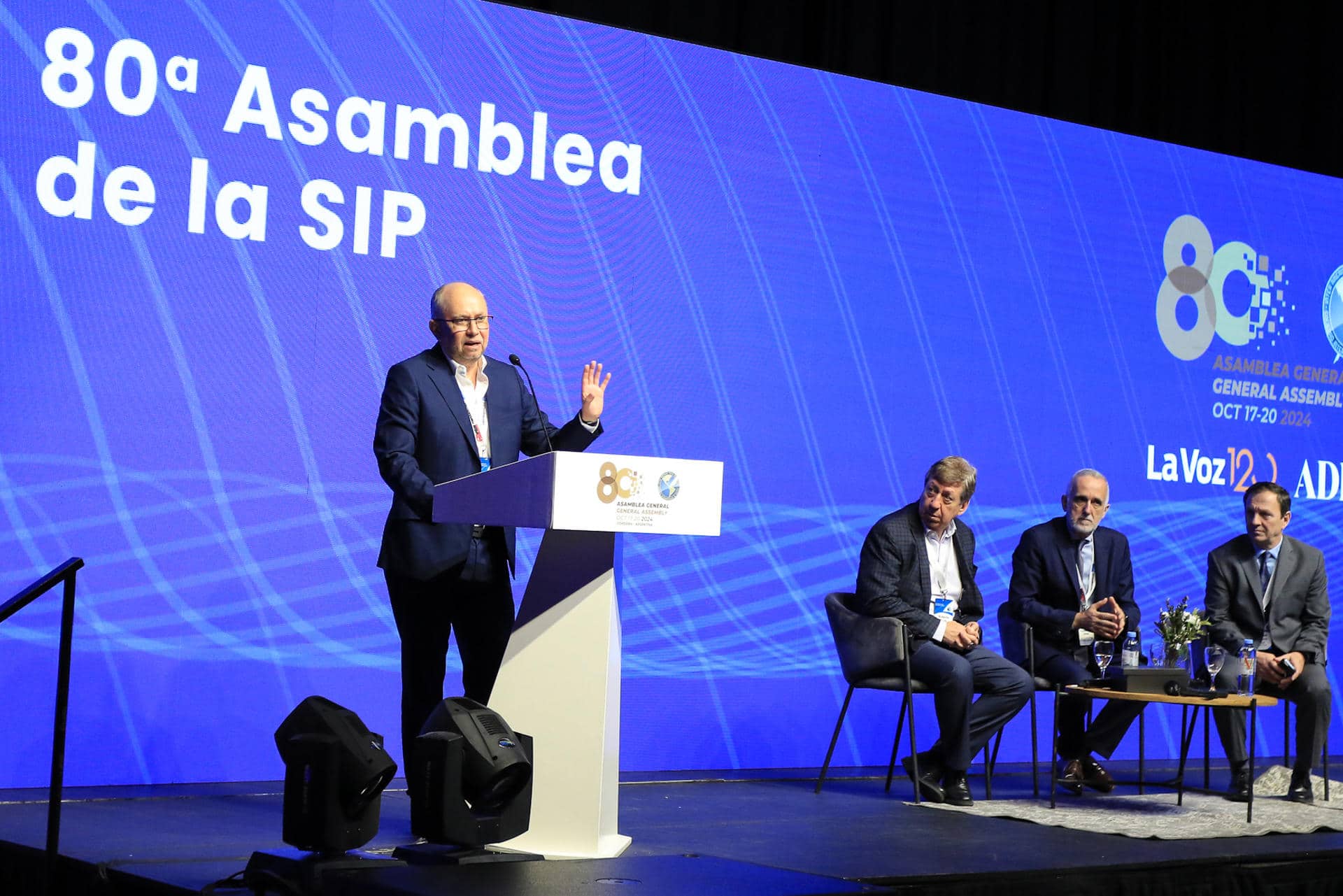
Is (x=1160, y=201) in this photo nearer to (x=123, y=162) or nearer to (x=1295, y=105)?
(x=1295, y=105)

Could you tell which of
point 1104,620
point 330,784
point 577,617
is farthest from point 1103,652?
point 330,784

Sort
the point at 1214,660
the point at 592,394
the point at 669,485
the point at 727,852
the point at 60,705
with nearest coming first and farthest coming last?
the point at 60,705 → the point at 669,485 → the point at 727,852 → the point at 592,394 → the point at 1214,660

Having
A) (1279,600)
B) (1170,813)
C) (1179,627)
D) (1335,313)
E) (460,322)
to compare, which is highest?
(1335,313)

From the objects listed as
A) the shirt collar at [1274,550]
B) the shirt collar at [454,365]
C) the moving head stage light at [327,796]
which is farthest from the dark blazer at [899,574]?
the moving head stage light at [327,796]

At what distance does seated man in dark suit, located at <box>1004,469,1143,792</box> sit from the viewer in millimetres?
5609

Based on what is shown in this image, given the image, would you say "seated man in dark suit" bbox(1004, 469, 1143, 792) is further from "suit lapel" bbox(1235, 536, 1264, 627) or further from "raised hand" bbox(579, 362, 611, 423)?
"raised hand" bbox(579, 362, 611, 423)

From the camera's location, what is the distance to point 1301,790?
570 centimetres

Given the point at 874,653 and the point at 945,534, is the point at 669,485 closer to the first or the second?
the point at 874,653

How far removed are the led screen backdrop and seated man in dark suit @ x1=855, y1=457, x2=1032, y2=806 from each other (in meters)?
0.99

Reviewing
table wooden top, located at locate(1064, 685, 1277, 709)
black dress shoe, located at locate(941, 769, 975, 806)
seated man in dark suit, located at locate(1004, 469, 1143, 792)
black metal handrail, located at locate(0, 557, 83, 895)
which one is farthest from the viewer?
seated man in dark suit, located at locate(1004, 469, 1143, 792)

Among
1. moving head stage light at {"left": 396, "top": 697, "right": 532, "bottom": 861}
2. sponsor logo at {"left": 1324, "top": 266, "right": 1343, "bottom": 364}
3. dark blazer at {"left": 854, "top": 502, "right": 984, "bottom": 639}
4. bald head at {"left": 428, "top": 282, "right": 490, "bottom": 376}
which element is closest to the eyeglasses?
bald head at {"left": 428, "top": 282, "right": 490, "bottom": 376}

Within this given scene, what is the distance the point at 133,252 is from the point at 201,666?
1.35 meters

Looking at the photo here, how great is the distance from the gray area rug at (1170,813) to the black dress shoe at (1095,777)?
0.12 feet

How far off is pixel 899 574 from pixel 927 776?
2.29 feet
